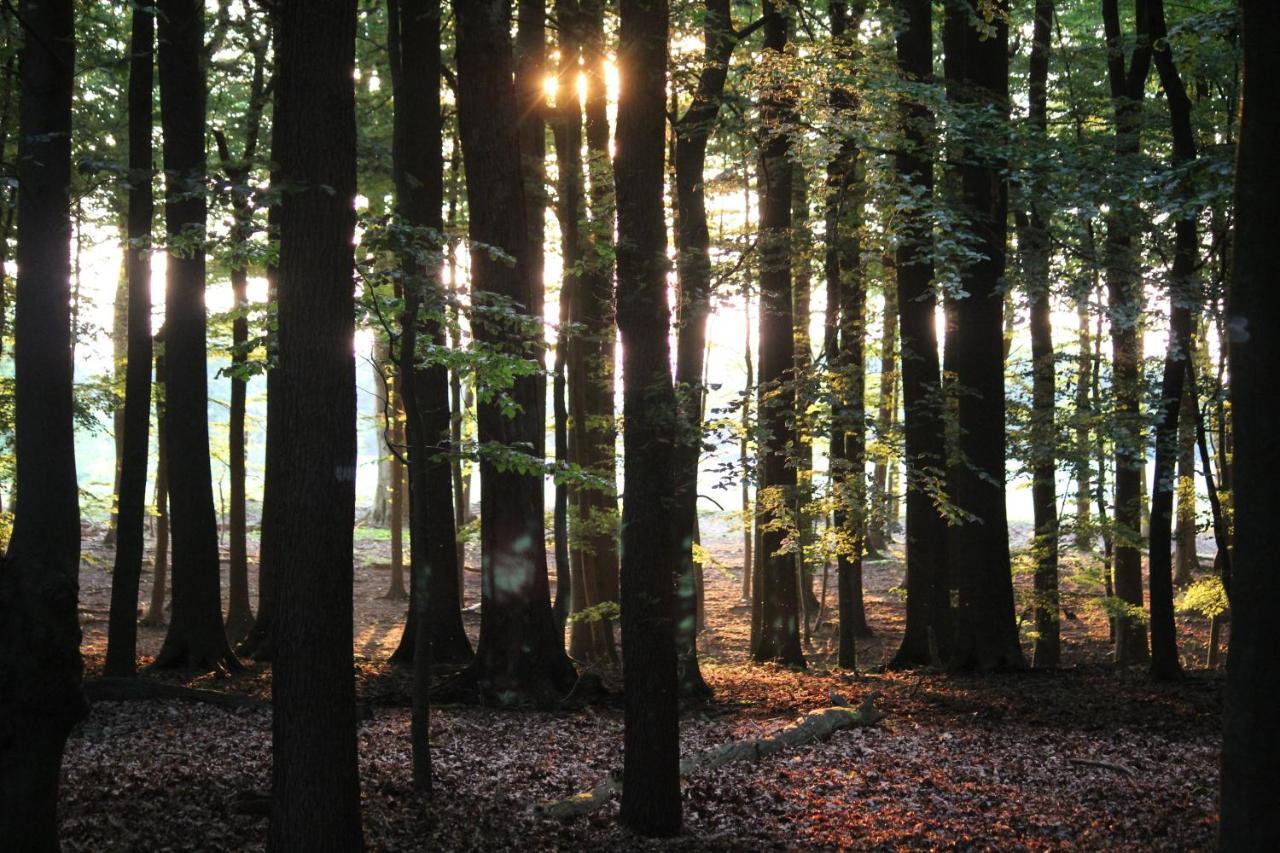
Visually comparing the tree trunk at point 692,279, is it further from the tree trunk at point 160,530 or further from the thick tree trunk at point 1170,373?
the tree trunk at point 160,530

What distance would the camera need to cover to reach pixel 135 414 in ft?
39.2

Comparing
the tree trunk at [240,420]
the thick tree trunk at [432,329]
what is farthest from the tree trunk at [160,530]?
the thick tree trunk at [432,329]

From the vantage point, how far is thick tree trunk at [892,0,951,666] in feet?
47.9

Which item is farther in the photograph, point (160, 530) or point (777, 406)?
point (160, 530)

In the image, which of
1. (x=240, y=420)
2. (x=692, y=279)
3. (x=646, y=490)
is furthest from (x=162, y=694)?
(x=692, y=279)

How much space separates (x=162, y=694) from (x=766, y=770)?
21.7 ft

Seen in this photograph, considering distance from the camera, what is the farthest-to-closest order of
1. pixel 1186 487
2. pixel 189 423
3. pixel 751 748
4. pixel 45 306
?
pixel 1186 487 → pixel 189 423 → pixel 751 748 → pixel 45 306

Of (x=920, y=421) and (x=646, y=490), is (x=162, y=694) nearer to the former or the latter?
(x=646, y=490)

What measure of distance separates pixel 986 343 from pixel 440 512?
26.8ft

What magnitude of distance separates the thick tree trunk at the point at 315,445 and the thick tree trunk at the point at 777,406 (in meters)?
7.90

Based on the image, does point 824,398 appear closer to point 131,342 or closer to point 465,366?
point 465,366

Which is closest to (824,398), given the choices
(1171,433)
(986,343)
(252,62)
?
(986,343)

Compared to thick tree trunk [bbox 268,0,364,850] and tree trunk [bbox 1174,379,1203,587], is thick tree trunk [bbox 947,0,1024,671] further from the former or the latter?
thick tree trunk [bbox 268,0,364,850]

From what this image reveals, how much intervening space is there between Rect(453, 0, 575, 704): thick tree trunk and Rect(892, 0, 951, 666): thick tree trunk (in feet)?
18.6
